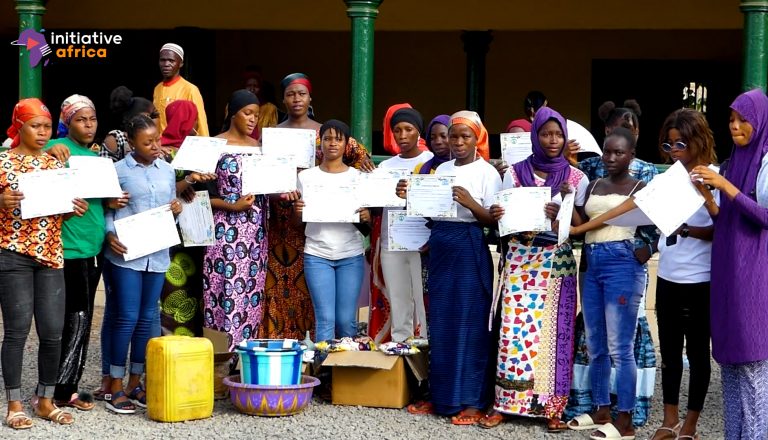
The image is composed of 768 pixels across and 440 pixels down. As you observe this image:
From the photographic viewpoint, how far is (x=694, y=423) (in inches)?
249

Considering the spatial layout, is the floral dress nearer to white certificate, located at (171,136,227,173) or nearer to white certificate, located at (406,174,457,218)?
white certificate, located at (171,136,227,173)

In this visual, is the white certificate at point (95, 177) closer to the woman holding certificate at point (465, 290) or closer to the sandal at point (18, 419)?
the sandal at point (18, 419)

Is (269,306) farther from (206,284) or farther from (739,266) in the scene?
(739,266)

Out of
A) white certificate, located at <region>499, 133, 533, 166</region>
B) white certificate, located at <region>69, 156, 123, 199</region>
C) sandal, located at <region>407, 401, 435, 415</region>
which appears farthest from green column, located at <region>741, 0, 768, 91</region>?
white certificate, located at <region>69, 156, 123, 199</region>

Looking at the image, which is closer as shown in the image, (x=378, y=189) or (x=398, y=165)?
(x=378, y=189)

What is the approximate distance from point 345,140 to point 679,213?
2.40m

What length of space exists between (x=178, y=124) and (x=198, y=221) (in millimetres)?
825

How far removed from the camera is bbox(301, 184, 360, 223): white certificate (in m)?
7.38

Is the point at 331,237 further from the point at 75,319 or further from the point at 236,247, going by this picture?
the point at 75,319

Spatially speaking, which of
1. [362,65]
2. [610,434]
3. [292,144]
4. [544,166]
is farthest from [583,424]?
[362,65]

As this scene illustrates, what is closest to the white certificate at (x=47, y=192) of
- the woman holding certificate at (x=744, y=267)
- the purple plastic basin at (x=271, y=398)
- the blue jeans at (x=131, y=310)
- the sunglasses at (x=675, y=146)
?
the blue jeans at (x=131, y=310)

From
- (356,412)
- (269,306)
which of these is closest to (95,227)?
(269,306)

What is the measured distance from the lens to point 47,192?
6.50 m

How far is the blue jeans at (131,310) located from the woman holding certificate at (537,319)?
206 centimetres
